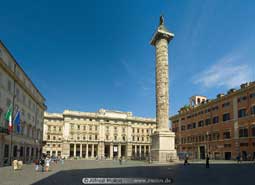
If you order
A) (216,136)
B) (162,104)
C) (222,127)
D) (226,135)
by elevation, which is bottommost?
(216,136)

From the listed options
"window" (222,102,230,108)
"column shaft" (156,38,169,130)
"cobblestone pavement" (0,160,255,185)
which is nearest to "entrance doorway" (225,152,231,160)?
"window" (222,102,230,108)

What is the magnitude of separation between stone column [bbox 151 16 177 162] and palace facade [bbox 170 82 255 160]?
1855 cm

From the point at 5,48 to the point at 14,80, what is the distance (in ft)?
19.7

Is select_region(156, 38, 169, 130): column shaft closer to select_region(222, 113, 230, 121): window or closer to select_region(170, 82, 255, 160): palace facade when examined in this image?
select_region(170, 82, 255, 160): palace facade

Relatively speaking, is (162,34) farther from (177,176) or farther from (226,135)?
(177,176)

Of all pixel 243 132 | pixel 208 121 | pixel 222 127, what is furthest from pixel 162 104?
pixel 208 121

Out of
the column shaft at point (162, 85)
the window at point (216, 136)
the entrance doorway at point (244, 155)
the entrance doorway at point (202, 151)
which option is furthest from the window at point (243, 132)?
the column shaft at point (162, 85)

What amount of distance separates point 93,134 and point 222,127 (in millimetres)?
59069

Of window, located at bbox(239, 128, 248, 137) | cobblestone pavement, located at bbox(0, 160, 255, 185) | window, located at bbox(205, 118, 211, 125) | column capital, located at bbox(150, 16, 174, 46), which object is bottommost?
cobblestone pavement, located at bbox(0, 160, 255, 185)

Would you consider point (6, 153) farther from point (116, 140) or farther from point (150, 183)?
point (116, 140)

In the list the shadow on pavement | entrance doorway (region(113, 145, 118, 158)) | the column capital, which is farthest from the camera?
entrance doorway (region(113, 145, 118, 158))

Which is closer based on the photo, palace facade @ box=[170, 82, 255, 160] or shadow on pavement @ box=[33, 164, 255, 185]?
shadow on pavement @ box=[33, 164, 255, 185]

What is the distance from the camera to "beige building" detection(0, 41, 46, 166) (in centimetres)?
3334

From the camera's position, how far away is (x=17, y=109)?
39656mm
